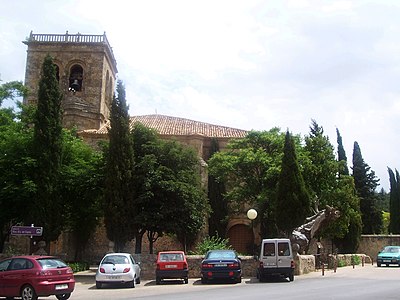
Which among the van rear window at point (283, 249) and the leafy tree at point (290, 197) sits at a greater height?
the leafy tree at point (290, 197)

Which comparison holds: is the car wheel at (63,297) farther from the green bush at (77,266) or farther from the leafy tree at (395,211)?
the leafy tree at (395,211)

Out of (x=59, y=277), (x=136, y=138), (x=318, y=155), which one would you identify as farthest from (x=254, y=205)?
(x=59, y=277)

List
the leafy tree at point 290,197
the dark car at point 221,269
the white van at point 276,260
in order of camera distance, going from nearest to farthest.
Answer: the dark car at point 221,269
the white van at point 276,260
the leafy tree at point 290,197

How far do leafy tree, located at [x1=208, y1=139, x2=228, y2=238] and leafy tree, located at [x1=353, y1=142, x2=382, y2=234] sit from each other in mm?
16846

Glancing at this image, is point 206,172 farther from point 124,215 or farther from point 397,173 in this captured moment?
point 397,173

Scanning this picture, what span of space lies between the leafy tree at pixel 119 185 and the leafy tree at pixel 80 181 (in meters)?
1.86

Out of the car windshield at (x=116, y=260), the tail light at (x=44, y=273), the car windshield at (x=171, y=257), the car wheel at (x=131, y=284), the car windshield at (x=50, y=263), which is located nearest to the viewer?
the tail light at (x=44, y=273)

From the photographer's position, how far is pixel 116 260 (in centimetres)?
1772

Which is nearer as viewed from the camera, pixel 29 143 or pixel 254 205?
pixel 29 143

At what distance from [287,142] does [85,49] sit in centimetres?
2382

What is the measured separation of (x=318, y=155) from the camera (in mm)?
31672

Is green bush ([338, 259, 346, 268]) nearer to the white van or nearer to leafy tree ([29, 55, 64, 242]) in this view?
the white van

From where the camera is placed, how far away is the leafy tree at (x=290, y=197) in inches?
968

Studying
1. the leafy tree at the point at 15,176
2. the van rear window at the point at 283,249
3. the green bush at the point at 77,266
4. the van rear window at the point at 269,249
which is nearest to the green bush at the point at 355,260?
the van rear window at the point at 283,249
